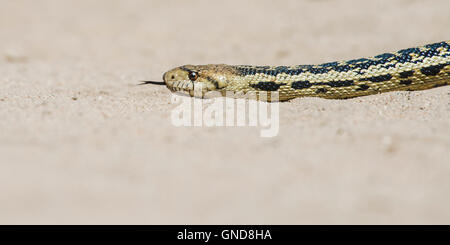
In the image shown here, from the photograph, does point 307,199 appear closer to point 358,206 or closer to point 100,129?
point 358,206

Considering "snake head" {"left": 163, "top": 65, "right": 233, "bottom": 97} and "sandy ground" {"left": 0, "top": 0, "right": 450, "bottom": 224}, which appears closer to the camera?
"sandy ground" {"left": 0, "top": 0, "right": 450, "bottom": 224}

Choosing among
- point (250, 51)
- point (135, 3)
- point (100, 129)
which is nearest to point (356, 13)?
point (250, 51)

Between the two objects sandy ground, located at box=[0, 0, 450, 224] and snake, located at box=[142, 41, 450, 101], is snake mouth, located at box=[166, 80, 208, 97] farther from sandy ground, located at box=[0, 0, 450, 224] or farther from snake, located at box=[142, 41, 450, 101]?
sandy ground, located at box=[0, 0, 450, 224]

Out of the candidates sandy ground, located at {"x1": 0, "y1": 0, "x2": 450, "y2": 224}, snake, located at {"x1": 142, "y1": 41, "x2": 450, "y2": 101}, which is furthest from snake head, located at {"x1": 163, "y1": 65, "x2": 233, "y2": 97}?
sandy ground, located at {"x1": 0, "y1": 0, "x2": 450, "y2": 224}

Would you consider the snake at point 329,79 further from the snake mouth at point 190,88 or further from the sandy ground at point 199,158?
the sandy ground at point 199,158

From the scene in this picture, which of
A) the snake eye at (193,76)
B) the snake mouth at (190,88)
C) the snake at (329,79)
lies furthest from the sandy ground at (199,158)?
the snake eye at (193,76)

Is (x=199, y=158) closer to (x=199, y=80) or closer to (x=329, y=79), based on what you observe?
(x=199, y=80)

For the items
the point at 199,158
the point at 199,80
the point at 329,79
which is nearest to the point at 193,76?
the point at 199,80
